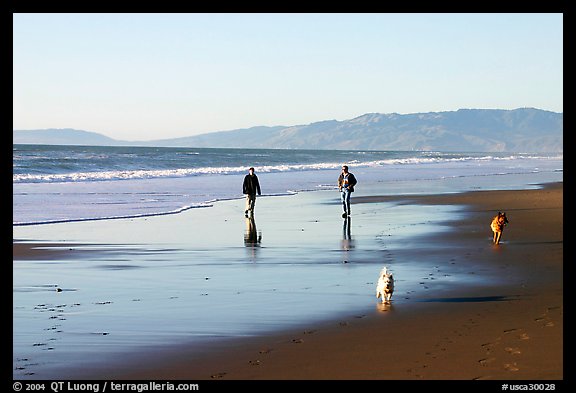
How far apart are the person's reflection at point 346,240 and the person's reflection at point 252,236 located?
5.20 feet

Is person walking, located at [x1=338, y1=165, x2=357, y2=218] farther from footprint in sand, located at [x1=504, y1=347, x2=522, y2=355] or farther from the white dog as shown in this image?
footprint in sand, located at [x1=504, y1=347, x2=522, y2=355]

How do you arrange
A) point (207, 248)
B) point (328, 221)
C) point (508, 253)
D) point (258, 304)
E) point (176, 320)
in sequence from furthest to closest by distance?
point (328, 221) < point (207, 248) < point (508, 253) < point (258, 304) < point (176, 320)

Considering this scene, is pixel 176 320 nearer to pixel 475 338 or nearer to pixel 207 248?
pixel 475 338

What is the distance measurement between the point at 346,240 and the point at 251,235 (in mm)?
2159

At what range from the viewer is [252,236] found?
1767 cm

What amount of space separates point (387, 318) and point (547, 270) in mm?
4233

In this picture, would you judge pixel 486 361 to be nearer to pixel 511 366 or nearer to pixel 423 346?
pixel 511 366

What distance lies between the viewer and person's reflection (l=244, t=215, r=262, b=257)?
1609 cm

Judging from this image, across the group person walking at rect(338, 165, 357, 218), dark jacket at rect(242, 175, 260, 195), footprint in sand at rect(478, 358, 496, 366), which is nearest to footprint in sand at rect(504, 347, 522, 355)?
footprint in sand at rect(478, 358, 496, 366)

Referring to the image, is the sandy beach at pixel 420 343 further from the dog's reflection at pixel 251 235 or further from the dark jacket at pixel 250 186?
the dark jacket at pixel 250 186

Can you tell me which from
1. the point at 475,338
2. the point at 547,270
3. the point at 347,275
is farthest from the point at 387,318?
the point at 547,270

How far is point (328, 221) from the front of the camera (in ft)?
69.2

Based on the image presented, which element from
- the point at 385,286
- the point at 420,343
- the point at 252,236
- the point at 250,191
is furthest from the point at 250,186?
the point at 420,343
